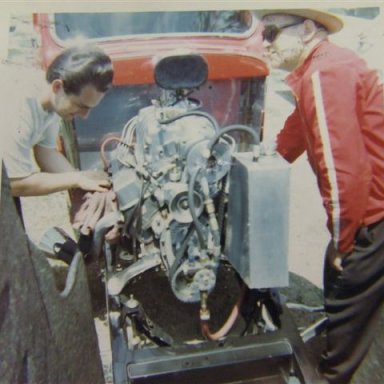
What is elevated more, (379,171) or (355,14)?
(355,14)

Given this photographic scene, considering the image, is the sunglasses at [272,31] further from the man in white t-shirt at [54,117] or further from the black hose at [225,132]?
the man in white t-shirt at [54,117]

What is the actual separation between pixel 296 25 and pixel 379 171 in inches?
10.4

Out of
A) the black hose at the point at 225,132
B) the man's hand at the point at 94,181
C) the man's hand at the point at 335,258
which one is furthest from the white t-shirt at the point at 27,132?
the man's hand at the point at 335,258

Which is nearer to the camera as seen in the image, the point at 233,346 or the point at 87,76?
the point at 233,346

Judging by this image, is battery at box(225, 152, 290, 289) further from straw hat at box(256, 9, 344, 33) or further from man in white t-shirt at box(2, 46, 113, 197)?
man in white t-shirt at box(2, 46, 113, 197)

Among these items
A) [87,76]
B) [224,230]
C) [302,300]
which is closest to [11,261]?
[224,230]

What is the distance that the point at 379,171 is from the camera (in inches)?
31.4

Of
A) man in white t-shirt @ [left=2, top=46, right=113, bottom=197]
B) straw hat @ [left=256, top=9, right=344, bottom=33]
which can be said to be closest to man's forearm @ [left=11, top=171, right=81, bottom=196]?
man in white t-shirt @ [left=2, top=46, right=113, bottom=197]

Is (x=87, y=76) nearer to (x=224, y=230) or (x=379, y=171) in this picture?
(x=224, y=230)

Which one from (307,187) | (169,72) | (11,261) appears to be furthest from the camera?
(307,187)

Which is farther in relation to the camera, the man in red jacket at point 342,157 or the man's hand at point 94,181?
the man's hand at point 94,181

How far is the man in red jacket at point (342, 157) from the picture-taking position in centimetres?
75

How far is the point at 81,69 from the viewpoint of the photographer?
3.01 feet

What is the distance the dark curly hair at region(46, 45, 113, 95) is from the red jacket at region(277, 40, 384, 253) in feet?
1.24
